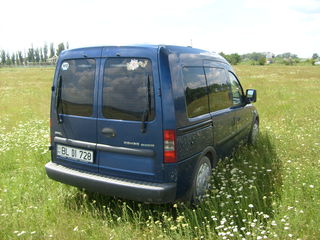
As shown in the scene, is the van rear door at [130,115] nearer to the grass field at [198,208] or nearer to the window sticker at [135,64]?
the window sticker at [135,64]

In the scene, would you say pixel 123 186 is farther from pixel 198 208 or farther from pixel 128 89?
pixel 128 89

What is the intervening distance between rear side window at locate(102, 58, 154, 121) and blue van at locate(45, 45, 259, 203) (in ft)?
0.04

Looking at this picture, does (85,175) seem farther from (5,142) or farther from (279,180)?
(5,142)

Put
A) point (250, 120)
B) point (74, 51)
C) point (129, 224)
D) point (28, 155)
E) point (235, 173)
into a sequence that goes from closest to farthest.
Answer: point (129, 224) < point (74, 51) < point (235, 173) < point (28, 155) < point (250, 120)

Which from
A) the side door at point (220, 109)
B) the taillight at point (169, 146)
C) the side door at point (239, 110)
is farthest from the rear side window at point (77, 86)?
the side door at point (239, 110)

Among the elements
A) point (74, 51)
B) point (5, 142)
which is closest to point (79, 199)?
point (74, 51)

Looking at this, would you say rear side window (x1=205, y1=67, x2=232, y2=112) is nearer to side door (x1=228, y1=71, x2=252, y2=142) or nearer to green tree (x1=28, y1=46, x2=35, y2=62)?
side door (x1=228, y1=71, x2=252, y2=142)

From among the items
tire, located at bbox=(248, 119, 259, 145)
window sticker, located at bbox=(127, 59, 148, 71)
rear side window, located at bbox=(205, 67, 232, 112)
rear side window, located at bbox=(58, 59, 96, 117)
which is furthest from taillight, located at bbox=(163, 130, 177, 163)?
tire, located at bbox=(248, 119, 259, 145)

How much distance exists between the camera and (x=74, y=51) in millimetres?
3662

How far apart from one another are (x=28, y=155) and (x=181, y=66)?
3.94m

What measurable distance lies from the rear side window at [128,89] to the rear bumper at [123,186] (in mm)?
733

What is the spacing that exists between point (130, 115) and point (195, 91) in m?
0.96

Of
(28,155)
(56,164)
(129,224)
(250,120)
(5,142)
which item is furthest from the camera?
(5,142)

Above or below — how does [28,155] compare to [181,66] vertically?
below
